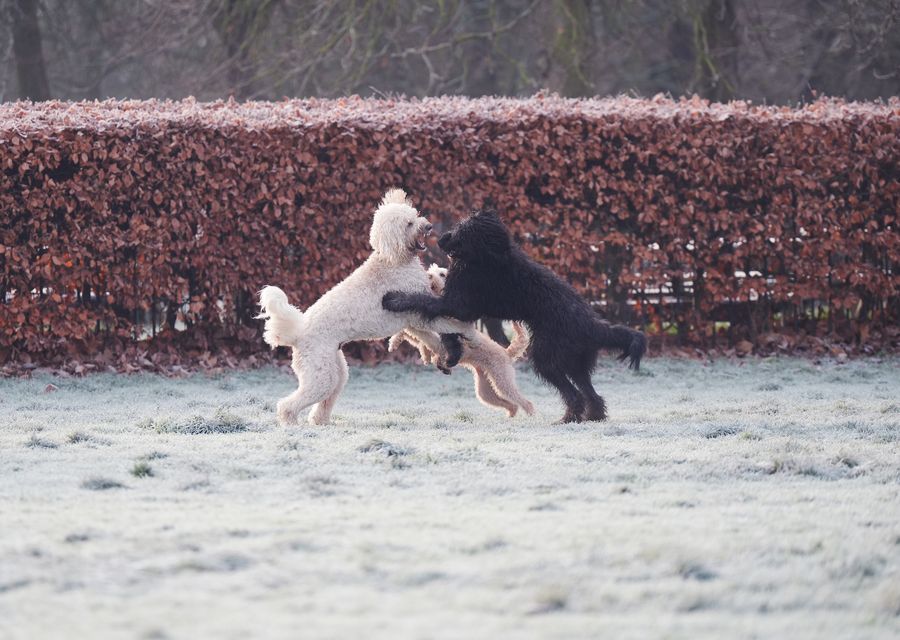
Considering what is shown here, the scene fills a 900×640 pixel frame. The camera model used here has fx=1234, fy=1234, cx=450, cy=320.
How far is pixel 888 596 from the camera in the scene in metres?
3.81

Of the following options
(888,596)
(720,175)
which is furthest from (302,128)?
(888,596)

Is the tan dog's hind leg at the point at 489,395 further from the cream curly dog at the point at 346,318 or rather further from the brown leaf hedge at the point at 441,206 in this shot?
the brown leaf hedge at the point at 441,206

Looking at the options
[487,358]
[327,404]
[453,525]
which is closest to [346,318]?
[327,404]

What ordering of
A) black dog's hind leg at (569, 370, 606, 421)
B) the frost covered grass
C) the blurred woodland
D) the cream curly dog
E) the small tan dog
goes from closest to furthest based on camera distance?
the frost covered grass
the cream curly dog
black dog's hind leg at (569, 370, 606, 421)
the small tan dog
the blurred woodland

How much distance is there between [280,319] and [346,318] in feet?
1.37

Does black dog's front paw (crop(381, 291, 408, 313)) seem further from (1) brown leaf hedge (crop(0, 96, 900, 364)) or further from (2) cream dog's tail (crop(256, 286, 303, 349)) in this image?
(1) brown leaf hedge (crop(0, 96, 900, 364))

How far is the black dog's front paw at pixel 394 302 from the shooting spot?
7527 millimetres

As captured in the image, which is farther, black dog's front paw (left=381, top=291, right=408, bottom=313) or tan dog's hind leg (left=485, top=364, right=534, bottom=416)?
tan dog's hind leg (left=485, top=364, right=534, bottom=416)

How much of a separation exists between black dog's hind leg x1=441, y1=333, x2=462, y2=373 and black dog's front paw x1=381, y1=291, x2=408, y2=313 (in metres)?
0.32

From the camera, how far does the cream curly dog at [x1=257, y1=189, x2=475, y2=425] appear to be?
7371 mm

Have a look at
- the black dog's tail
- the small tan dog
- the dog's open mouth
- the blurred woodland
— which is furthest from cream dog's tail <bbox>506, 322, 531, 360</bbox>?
the blurred woodland

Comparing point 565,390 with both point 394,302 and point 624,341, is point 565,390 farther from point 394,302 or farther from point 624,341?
point 394,302

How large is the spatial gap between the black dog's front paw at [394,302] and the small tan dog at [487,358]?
49 cm

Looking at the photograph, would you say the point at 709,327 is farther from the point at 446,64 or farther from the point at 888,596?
the point at 446,64
